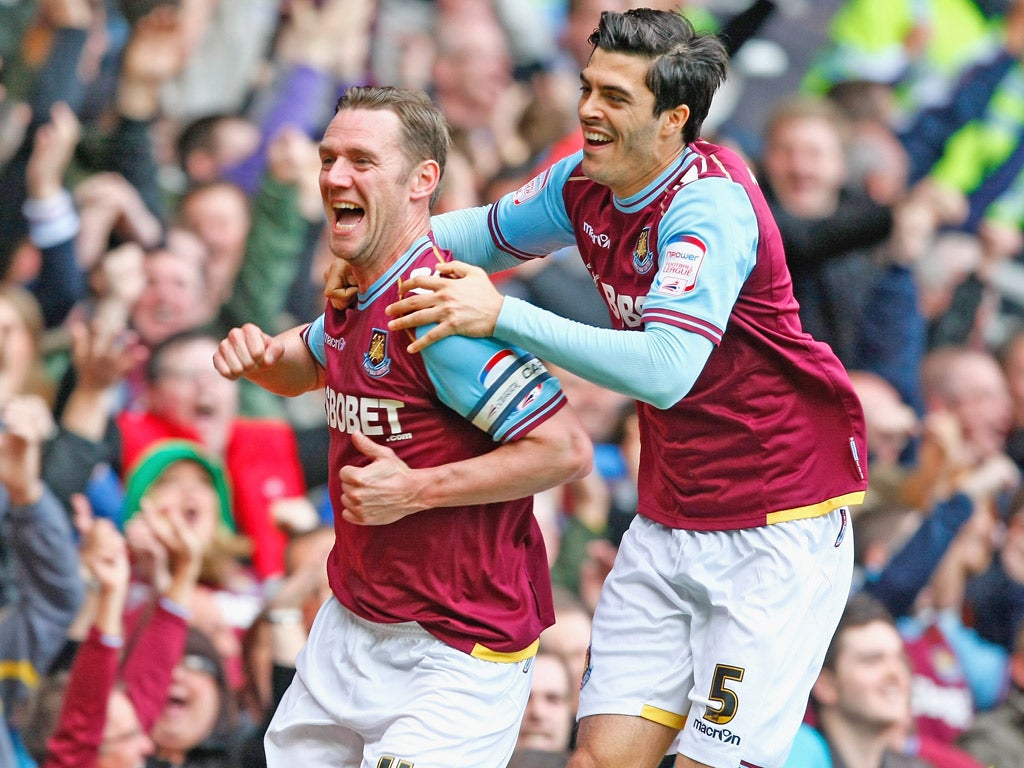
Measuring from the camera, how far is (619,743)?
3.77m

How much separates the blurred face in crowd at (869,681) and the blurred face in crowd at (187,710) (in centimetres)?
223

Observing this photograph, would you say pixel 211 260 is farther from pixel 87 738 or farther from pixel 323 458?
pixel 87 738

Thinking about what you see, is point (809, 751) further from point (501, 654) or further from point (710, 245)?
point (710, 245)

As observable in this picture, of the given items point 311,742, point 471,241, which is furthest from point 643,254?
point 311,742

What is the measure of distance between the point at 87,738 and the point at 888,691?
2875mm

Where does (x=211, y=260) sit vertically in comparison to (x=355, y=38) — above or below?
below

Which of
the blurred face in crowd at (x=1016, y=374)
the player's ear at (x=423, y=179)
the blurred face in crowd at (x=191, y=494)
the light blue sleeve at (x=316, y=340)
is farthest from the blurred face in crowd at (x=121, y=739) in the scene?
the blurred face in crowd at (x=1016, y=374)

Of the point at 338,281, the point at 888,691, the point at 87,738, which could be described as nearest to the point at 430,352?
the point at 338,281

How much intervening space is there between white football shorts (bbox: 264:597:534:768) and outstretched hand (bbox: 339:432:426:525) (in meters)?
0.33

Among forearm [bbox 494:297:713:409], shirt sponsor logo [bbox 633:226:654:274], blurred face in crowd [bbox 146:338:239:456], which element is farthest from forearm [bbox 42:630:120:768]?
shirt sponsor logo [bbox 633:226:654:274]

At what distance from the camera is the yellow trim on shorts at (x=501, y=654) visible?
349cm

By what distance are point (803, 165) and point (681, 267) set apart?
4249 mm

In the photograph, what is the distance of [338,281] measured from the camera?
370 cm

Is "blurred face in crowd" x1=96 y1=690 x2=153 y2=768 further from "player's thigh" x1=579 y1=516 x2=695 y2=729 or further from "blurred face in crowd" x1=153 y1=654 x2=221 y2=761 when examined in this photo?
"player's thigh" x1=579 y1=516 x2=695 y2=729
